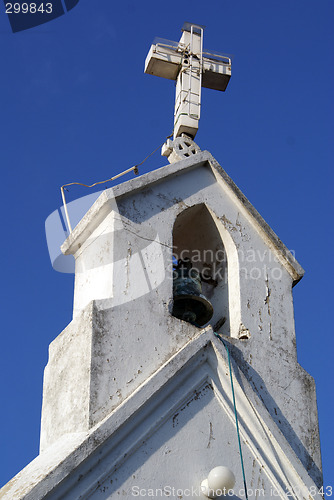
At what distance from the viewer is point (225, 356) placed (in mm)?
9656

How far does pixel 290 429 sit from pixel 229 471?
1378 millimetres

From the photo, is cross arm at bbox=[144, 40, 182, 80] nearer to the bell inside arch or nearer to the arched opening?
the arched opening

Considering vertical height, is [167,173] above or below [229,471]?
above

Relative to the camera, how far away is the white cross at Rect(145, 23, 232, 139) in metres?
11.9

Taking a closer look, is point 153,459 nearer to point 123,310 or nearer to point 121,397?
point 121,397

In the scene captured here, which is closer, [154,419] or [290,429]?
[154,419]

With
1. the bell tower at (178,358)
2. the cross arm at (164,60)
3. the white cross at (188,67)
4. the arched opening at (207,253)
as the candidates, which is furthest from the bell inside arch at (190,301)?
the cross arm at (164,60)

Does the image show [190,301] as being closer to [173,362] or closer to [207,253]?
[207,253]

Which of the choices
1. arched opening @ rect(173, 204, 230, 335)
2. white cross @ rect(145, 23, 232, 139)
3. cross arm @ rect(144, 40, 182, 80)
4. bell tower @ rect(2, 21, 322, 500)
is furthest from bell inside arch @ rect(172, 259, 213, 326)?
cross arm @ rect(144, 40, 182, 80)

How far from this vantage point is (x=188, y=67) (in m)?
12.2

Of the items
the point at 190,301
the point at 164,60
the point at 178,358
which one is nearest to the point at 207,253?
the point at 190,301

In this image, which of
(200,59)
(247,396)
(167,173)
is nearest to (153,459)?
(247,396)

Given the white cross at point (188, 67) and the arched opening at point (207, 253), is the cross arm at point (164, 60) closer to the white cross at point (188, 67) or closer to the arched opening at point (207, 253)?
the white cross at point (188, 67)

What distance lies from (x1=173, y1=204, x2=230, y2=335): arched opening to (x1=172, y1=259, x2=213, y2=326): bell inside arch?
0.77 ft
